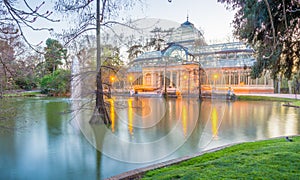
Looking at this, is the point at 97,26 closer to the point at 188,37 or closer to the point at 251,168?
the point at 251,168

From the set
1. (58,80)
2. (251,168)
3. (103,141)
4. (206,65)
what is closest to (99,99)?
(58,80)

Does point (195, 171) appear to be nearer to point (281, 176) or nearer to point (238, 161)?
point (238, 161)

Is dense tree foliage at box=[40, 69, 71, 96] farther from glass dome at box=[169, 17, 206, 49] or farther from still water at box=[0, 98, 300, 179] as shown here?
glass dome at box=[169, 17, 206, 49]

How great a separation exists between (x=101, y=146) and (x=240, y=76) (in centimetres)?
2249

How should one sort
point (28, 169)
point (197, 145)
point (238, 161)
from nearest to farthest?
point (238, 161) < point (28, 169) < point (197, 145)

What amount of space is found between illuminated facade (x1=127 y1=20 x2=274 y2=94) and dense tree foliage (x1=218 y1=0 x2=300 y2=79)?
45.0 feet

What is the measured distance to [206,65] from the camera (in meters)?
20.5

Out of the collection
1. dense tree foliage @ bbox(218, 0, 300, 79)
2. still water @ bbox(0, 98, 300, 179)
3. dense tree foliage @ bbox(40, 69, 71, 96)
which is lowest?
still water @ bbox(0, 98, 300, 179)

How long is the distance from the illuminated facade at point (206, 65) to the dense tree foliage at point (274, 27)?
45.0 ft

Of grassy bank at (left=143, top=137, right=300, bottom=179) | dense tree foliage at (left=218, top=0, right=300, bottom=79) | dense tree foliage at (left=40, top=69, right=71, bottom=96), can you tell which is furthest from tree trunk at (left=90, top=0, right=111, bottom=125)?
grassy bank at (left=143, top=137, right=300, bottom=179)

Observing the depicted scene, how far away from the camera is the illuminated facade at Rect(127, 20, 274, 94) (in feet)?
72.3

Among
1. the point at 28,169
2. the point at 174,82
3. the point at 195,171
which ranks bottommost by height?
the point at 28,169

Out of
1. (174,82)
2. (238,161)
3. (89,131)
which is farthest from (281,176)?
(174,82)

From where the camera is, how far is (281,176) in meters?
2.58
